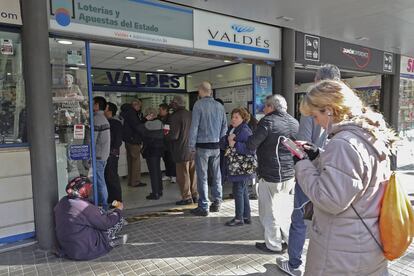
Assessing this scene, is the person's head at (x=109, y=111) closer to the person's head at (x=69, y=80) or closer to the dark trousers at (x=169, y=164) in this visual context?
the person's head at (x=69, y=80)

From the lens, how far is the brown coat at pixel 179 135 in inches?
194

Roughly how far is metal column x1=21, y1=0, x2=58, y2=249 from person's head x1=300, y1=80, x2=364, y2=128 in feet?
8.87

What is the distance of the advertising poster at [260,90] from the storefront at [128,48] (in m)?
0.02

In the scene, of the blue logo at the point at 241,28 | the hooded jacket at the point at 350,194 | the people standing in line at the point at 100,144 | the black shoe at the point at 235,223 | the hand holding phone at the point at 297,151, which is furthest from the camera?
the blue logo at the point at 241,28

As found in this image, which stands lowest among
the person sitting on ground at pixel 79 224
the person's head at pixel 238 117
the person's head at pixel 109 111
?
the person sitting on ground at pixel 79 224

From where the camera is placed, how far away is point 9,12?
327 centimetres

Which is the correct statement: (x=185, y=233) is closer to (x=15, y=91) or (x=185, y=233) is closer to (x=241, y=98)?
(x=15, y=91)

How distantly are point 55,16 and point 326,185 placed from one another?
130 inches

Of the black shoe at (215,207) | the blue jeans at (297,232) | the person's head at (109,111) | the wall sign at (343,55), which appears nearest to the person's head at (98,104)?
the person's head at (109,111)

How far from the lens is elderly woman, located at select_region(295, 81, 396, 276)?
139 cm

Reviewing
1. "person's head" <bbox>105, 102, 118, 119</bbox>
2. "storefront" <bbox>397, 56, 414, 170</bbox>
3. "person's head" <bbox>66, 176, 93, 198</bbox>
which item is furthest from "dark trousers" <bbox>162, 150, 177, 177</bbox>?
"storefront" <bbox>397, 56, 414, 170</bbox>

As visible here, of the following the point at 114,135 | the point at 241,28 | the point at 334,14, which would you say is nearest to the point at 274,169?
the point at 114,135

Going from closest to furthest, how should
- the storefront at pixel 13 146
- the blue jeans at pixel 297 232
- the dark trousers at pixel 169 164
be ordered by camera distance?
the blue jeans at pixel 297 232, the storefront at pixel 13 146, the dark trousers at pixel 169 164

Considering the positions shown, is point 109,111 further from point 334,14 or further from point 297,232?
point 334,14
